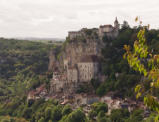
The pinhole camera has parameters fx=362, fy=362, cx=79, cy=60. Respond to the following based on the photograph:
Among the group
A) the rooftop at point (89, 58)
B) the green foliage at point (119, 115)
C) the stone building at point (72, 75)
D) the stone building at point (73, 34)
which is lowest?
the green foliage at point (119, 115)

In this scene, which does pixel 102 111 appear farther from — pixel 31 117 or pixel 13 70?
pixel 13 70

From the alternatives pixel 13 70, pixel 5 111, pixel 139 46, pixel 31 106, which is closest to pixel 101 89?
pixel 31 106

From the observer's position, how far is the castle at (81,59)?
176 ft

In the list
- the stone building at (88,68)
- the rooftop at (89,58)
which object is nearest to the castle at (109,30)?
the rooftop at (89,58)

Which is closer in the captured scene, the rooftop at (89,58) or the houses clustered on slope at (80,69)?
the houses clustered on slope at (80,69)

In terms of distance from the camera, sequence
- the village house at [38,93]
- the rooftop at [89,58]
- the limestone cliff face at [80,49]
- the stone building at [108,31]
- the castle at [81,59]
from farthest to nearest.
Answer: the village house at [38,93] → the stone building at [108,31] → the limestone cliff face at [80,49] → the rooftop at [89,58] → the castle at [81,59]

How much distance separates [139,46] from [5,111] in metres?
54.3

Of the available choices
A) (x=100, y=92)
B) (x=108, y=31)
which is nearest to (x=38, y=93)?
(x=100, y=92)

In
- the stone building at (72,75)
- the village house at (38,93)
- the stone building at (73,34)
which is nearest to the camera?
the stone building at (72,75)

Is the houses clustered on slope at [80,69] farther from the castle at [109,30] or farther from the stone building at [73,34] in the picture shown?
the stone building at [73,34]

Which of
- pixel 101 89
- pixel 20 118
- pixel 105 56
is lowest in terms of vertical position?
pixel 20 118

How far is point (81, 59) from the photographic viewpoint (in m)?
55.3

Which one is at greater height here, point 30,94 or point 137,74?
point 137,74

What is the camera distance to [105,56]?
5547 centimetres
